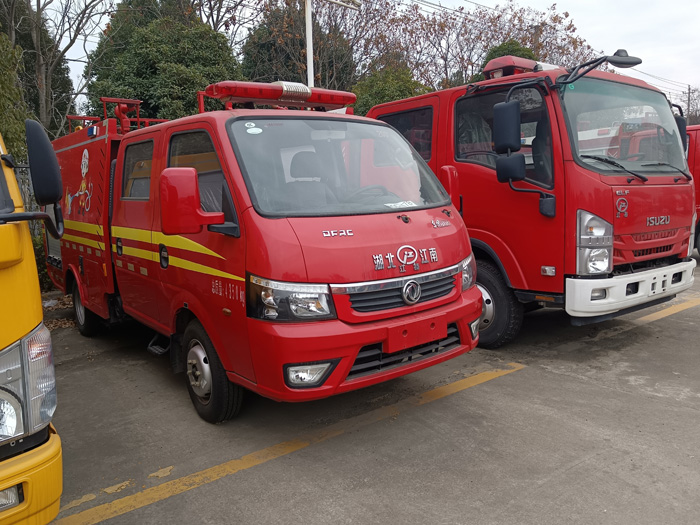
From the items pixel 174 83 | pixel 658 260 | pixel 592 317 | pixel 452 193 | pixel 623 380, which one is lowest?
pixel 623 380

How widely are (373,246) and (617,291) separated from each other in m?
2.45

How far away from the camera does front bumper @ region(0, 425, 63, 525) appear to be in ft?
6.36

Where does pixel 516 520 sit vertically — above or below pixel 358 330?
below

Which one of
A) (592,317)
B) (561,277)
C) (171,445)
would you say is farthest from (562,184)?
(171,445)

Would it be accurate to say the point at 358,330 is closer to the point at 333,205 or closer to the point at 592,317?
the point at 333,205

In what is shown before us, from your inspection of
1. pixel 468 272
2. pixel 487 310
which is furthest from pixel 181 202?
pixel 487 310

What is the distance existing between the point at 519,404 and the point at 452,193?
5.57ft

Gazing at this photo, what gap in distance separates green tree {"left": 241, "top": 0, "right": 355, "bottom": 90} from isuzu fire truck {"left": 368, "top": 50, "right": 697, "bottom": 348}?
40.0 ft

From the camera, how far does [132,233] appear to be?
183 inches

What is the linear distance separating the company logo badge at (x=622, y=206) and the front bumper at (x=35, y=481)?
424cm

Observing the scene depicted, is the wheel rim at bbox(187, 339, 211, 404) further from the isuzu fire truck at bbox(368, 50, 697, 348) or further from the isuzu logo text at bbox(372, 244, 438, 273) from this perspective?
the isuzu fire truck at bbox(368, 50, 697, 348)

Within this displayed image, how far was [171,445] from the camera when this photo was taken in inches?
142

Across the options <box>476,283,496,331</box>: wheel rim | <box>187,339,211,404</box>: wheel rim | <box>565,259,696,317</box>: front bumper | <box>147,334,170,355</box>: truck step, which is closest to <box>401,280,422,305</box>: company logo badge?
<box>187,339,211,404</box>: wheel rim

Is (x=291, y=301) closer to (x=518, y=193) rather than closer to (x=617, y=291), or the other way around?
(x=518, y=193)
